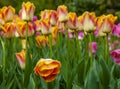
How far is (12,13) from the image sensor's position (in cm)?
257

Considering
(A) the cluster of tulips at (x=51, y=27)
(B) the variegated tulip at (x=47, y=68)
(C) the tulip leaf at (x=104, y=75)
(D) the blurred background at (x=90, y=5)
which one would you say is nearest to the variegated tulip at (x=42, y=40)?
(A) the cluster of tulips at (x=51, y=27)

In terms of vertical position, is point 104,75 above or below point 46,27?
below

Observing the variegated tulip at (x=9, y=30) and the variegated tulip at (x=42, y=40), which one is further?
the variegated tulip at (x=42, y=40)

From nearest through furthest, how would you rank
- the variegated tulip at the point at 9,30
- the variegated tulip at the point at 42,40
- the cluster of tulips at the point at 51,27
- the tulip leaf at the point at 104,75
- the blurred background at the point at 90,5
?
1. the cluster of tulips at the point at 51,27
2. the tulip leaf at the point at 104,75
3. the variegated tulip at the point at 9,30
4. the variegated tulip at the point at 42,40
5. the blurred background at the point at 90,5

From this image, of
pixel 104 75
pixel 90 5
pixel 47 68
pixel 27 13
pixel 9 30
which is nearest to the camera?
pixel 47 68

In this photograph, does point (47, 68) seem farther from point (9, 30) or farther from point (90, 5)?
point (90, 5)

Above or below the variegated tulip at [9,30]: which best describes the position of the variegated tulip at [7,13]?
above

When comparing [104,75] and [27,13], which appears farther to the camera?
[27,13]

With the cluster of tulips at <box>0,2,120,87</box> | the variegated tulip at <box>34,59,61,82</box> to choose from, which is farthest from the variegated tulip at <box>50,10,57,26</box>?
the variegated tulip at <box>34,59,61,82</box>

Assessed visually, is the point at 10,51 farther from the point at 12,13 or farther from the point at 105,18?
the point at 105,18

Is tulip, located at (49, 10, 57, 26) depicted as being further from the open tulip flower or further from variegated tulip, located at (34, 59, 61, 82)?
variegated tulip, located at (34, 59, 61, 82)

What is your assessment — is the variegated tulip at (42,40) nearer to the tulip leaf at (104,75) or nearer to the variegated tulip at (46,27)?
the variegated tulip at (46,27)

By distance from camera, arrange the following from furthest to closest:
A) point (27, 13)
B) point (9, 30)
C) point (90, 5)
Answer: point (90, 5) → point (9, 30) → point (27, 13)

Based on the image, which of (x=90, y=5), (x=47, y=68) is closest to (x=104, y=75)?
(x=47, y=68)
